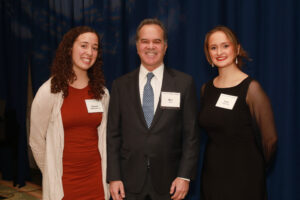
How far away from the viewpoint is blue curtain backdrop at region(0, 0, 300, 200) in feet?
6.56

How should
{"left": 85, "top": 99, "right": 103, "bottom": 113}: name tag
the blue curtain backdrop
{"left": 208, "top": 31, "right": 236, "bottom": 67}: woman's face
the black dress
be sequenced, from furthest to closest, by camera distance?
the blue curtain backdrop
{"left": 85, "top": 99, "right": 103, "bottom": 113}: name tag
{"left": 208, "top": 31, "right": 236, "bottom": 67}: woman's face
the black dress

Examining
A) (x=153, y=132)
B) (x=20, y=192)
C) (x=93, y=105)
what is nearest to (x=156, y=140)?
(x=153, y=132)

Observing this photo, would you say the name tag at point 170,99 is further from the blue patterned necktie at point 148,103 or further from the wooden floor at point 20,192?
the wooden floor at point 20,192

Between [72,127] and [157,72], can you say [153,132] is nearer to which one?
[157,72]

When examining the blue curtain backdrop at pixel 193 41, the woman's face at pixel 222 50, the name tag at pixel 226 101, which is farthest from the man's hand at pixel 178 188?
the blue curtain backdrop at pixel 193 41

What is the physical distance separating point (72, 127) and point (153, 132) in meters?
0.62

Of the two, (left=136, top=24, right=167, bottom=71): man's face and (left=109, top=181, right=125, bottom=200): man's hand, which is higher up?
(left=136, top=24, right=167, bottom=71): man's face

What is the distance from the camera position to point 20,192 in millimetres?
3662

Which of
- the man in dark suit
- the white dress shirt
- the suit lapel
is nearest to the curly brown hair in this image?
the man in dark suit

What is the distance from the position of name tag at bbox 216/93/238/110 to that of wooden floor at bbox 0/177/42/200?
3.01m

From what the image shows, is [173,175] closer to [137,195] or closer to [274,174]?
[137,195]

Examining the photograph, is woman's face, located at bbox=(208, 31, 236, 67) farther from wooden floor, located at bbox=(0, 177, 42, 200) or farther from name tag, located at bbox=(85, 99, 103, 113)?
wooden floor, located at bbox=(0, 177, 42, 200)

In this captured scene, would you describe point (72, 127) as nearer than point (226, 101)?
No

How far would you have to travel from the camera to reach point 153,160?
1601 mm
